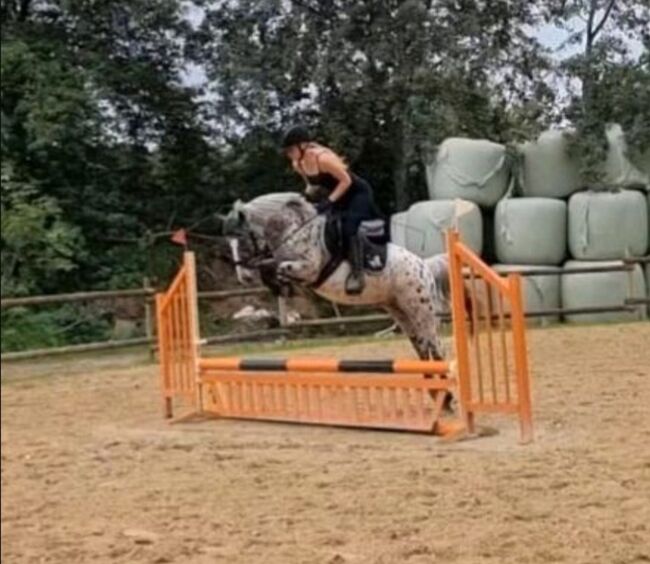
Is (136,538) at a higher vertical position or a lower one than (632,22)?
lower

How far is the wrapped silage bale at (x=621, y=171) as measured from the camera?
0.89 metres

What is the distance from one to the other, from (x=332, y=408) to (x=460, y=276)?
0.51m

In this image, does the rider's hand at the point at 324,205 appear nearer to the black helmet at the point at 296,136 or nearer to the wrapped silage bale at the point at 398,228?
the wrapped silage bale at the point at 398,228

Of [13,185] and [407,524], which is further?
[407,524]

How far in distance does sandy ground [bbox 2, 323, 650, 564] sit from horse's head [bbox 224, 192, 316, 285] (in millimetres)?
103

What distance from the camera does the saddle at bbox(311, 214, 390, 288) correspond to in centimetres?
127

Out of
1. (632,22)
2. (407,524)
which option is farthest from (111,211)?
(407,524)

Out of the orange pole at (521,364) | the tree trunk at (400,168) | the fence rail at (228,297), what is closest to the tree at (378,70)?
the tree trunk at (400,168)

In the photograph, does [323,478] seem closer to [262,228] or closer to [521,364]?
[521,364]

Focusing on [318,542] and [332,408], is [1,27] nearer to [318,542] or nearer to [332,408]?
[318,542]

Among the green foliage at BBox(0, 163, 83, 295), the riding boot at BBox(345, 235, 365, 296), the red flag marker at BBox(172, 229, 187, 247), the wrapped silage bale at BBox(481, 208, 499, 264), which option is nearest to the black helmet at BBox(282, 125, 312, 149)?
the red flag marker at BBox(172, 229, 187, 247)

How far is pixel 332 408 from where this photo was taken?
6.22 feet

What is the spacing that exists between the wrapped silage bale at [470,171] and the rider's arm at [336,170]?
7cm

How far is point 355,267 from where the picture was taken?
1.59 meters
